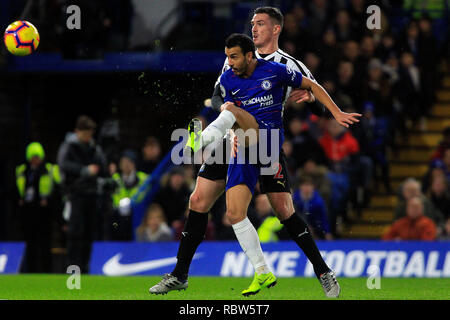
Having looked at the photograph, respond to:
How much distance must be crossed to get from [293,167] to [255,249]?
6.50 m

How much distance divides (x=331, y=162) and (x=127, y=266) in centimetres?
352

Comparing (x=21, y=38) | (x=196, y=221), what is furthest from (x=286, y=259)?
(x=196, y=221)

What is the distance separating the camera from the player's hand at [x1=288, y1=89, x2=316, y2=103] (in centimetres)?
797


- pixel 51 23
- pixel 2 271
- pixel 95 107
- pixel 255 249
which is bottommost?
pixel 2 271

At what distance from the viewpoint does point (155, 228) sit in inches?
525

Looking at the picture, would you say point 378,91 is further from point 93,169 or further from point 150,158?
point 93,169

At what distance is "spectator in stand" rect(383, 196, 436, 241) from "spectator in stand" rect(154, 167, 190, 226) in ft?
9.97

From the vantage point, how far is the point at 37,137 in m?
17.8

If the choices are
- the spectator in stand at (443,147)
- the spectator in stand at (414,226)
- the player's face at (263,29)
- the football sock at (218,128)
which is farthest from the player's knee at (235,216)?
the spectator in stand at (443,147)

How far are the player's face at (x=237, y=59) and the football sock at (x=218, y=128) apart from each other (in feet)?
1.27

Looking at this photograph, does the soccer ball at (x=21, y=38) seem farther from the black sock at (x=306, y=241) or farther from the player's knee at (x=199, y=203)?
the black sock at (x=306, y=241)

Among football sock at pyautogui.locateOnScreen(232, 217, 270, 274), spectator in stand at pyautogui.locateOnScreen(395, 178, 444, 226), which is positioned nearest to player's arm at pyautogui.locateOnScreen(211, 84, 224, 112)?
football sock at pyautogui.locateOnScreen(232, 217, 270, 274)
